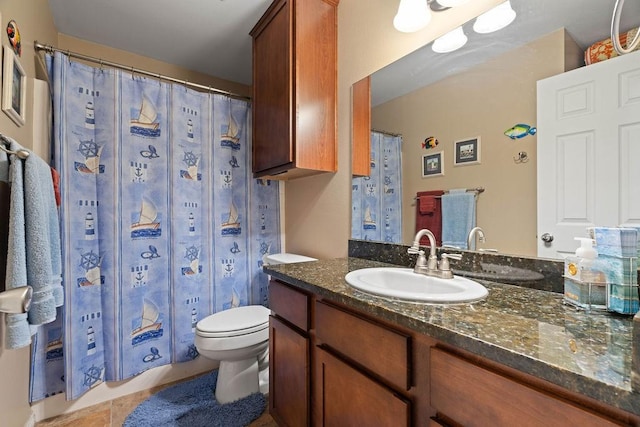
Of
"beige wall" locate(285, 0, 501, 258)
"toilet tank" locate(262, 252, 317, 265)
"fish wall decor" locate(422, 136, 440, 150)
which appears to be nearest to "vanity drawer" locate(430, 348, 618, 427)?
"fish wall decor" locate(422, 136, 440, 150)

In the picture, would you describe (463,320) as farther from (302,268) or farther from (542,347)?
(302,268)

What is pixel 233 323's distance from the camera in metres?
1.67

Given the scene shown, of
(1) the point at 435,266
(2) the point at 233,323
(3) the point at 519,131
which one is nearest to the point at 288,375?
(2) the point at 233,323

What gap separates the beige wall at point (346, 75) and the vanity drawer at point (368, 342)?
29.4 inches

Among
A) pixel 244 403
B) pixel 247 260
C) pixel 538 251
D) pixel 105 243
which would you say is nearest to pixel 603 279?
pixel 538 251

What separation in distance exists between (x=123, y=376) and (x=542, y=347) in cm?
210

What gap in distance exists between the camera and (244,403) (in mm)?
1633

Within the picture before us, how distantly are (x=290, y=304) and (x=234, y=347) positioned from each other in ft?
2.04

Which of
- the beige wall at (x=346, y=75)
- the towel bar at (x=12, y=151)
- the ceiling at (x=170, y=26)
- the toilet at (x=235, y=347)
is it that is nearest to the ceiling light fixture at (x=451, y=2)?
the beige wall at (x=346, y=75)

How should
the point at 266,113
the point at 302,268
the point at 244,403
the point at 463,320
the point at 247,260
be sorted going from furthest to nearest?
1. the point at 247,260
2. the point at 266,113
3. the point at 244,403
4. the point at 302,268
5. the point at 463,320

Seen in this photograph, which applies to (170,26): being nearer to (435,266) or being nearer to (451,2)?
(451,2)

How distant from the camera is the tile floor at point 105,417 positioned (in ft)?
5.01

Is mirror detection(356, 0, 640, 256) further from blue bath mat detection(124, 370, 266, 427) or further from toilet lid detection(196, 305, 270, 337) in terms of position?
blue bath mat detection(124, 370, 266, 427)

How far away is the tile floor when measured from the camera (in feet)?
5.01
